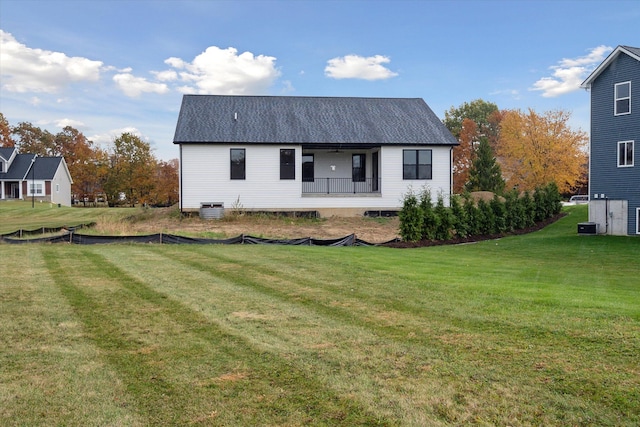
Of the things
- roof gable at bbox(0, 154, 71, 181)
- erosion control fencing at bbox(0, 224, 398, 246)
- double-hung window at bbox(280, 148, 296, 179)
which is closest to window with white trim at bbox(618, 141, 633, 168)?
erosion control fencing at bbox(0, 224, 398, 246)

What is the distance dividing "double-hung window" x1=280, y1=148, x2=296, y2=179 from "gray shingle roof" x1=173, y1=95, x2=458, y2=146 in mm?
668

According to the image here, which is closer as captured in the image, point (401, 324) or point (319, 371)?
point (319, 371)

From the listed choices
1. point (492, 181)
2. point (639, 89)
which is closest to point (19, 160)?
point (492, 181)

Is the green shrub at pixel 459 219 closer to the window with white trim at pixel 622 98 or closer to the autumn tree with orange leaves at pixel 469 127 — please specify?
the window with white trim at pixel 622 98

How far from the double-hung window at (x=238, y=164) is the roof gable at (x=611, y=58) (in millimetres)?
17603

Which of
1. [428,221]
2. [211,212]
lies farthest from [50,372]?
[211,212]

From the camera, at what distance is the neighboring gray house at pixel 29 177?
2250 inches

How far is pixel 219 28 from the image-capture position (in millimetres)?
24750

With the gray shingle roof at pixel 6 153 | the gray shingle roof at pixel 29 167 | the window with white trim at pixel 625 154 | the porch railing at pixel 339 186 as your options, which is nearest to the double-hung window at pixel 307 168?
the porch railing at pixel 339 186

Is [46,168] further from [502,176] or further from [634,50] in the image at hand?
[634,50]

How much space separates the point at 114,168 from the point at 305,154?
33.2 m

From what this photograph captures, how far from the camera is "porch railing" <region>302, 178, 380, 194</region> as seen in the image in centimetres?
3014

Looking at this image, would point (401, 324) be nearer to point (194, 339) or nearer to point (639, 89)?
point (194, 339)

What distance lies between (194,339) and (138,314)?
5.70ft
